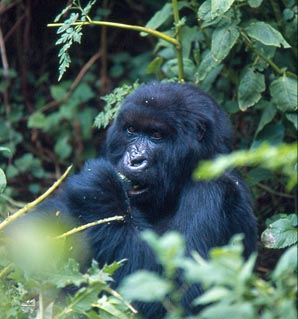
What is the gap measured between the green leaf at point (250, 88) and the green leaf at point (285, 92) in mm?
76

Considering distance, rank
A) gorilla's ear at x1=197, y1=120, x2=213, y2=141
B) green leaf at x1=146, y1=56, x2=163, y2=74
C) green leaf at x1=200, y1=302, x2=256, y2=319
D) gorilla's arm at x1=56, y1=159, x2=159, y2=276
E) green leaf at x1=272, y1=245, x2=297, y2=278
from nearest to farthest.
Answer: green leaf at x1=200, y1=302, x2=256, y2=319 → green leaf at x1=272, y1=245, x2=297, y2=278 → gorilla's arm at x1=56, y1=159, x2=159, y2=276 → gorilla's ear at x1=197, y1=120, x2=213, y2=141 → green leaf at x1=146, y1=56, x2=163, y2=74

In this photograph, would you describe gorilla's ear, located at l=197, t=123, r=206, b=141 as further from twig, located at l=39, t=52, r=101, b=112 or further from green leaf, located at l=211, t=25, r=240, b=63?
twig, located at l=39, t=52, r=101, b=112

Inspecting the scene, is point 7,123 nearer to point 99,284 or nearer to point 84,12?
point 84,12

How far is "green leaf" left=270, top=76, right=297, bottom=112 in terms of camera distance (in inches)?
190

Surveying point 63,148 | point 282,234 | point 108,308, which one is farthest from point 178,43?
point 63,148

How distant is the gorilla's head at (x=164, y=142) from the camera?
4.07 metres

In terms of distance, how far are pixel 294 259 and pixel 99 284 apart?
742mm

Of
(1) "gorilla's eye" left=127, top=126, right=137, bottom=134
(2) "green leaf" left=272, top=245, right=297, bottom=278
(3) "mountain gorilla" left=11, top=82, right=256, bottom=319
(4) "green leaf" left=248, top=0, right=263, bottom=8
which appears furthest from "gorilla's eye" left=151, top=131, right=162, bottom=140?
(2) "green leaf" left=272, top=245, right=297, bottom=278

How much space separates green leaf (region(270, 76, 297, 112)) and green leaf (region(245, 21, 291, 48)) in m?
0.24

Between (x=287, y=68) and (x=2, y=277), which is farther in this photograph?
(x=287, y=68)

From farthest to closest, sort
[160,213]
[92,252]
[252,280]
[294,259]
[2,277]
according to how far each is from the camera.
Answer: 1. [160,213]
2. [92,252]
3. [2,277]
4. [294,259]
5. [252,280]

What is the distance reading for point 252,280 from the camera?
201 centimetres

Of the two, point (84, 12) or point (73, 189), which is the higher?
point (84, 12)

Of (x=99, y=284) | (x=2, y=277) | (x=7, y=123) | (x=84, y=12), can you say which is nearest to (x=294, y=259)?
(x=99, y=284)
